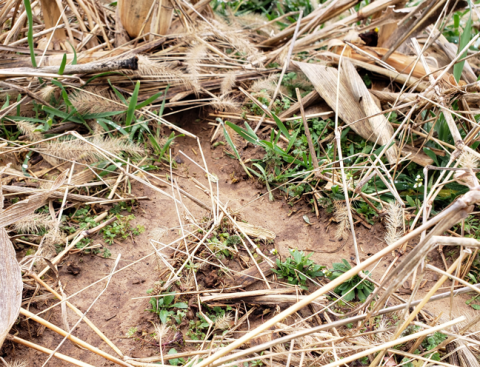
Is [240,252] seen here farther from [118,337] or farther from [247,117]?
[247,117]

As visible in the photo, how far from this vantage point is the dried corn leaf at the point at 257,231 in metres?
1.76

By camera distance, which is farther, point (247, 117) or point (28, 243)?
point (247, 117)

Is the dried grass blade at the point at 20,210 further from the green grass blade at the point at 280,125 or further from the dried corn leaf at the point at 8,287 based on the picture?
the green grass blade at the point at 280,125

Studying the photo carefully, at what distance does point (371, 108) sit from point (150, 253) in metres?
1.46

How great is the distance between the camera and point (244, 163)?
2217mm

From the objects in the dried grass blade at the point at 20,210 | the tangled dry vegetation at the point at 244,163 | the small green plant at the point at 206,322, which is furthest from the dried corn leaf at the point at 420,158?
the dried grass blade at the point at 20,210

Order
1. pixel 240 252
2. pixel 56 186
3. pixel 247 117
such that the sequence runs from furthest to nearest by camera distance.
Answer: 1. pixel 247 117
2. pixel 240 252
3. pixel 56 186

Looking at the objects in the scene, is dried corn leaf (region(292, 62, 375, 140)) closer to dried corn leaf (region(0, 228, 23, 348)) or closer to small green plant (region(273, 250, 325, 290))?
small green plant (region(273, 250, 325, 290))

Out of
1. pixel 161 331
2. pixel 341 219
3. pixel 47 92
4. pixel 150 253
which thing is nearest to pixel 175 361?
pixel 161 331

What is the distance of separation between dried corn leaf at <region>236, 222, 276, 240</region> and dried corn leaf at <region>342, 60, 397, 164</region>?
77 centimetres

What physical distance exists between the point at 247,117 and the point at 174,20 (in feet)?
3.65

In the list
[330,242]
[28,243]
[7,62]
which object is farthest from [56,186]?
[330,242]

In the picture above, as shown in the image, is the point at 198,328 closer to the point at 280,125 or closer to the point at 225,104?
the point at 280,125

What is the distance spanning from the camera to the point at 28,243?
1.62 m
